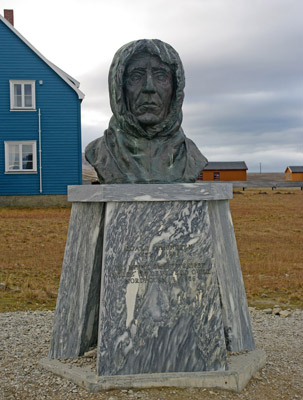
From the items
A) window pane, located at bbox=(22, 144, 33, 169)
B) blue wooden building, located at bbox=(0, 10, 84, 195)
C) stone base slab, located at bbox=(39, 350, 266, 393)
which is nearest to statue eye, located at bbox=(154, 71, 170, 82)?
stone base slab, located at bbox=(39, 350, 266, 393)

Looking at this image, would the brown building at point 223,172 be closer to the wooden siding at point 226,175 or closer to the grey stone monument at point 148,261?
the wooden siding at point 226,175

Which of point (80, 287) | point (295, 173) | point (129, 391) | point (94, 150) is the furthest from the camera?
point (295, 173)

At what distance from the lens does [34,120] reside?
20.1 metres

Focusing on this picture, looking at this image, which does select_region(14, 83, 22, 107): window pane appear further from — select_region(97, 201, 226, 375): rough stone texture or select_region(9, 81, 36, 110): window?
select_region(97, 201, 226, 375): rough stone texture

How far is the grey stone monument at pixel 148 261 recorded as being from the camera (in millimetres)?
4273

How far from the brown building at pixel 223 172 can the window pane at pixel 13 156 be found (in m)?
36.0

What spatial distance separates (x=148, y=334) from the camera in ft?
14.1

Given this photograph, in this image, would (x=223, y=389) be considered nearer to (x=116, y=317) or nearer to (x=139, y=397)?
(x=139, y=397)

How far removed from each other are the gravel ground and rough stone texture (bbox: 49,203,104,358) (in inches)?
14.2

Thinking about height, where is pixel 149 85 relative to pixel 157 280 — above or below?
above

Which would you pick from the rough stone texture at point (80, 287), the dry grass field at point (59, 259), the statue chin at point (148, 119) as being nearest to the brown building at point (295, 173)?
the dry grass field at point (59, 259)

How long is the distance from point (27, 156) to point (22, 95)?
243cm

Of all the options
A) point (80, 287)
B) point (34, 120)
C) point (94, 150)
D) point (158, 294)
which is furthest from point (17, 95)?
point (158, 294)

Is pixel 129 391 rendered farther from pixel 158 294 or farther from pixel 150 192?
pixel 150 192
